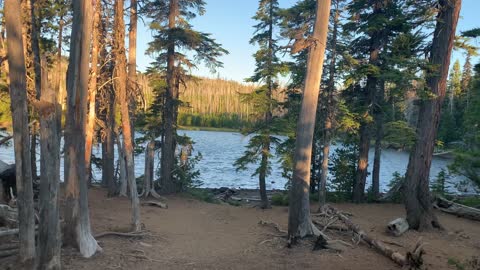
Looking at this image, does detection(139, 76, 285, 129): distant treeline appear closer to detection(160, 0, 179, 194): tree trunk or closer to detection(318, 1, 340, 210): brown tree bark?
detection(160, 0, 179, 194): tree trunk

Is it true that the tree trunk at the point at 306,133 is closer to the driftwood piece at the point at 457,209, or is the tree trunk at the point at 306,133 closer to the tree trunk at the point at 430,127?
the tree trunk at the point at 430,127

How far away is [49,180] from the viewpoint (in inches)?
235

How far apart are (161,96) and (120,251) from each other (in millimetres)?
Result: 12134

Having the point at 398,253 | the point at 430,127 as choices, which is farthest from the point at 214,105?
the point at 398,253

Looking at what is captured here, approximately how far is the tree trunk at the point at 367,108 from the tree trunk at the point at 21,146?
12.7 m

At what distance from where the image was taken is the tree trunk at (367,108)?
53.5 feet

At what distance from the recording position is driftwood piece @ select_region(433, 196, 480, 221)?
1408 centimetres

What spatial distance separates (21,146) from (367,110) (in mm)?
13228

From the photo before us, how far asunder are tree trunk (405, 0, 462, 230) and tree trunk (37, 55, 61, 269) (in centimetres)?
937

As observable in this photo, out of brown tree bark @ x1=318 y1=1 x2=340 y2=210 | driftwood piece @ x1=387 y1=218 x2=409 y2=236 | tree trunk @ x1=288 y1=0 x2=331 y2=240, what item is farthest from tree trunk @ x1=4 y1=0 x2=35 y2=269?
brown tree bark @ x1=318 y1=1 x2=340 y2=210

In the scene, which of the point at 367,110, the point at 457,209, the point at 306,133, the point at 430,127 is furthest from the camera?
the point at 367,110

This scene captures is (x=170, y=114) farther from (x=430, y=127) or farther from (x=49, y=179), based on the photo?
(x=49, y=179)

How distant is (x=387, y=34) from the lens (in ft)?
53.3

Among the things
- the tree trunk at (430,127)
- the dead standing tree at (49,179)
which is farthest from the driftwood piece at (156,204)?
the dead standing tree at (49,179)
